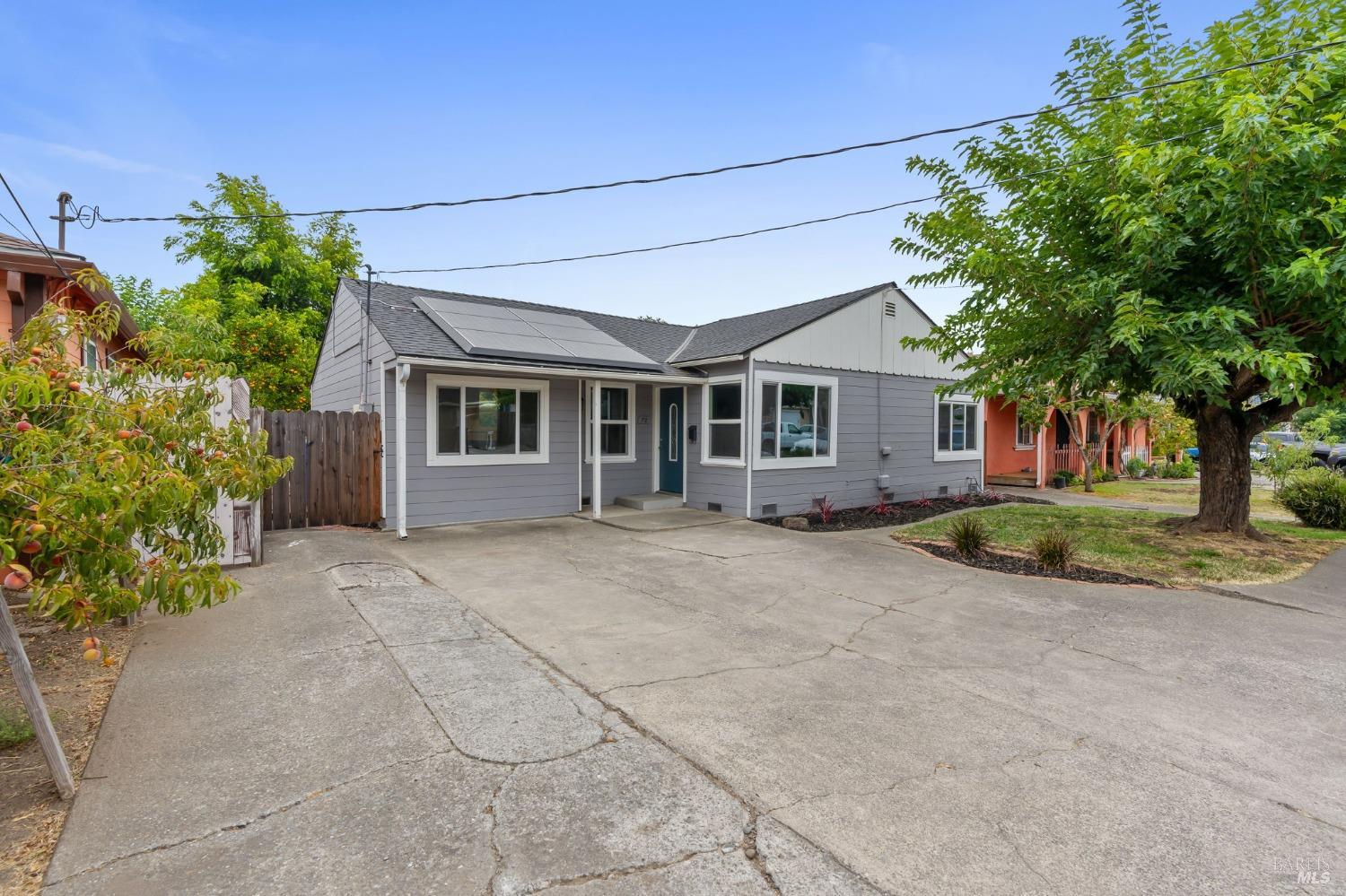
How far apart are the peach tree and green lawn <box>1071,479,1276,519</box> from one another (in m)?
16.3

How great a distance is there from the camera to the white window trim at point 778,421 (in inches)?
421

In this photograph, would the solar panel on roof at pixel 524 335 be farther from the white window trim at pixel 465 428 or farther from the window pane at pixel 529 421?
the window pane at pixel 529 421

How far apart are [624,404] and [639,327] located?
2975 millimetres

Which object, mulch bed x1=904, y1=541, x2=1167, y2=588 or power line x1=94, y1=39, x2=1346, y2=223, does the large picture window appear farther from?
power line x1=94, y1=39, x2=1346, y2=223

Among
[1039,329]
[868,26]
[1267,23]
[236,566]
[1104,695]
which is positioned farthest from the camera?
[868,26]

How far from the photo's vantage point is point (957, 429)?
14734 mm

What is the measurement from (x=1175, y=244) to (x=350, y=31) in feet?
37.1

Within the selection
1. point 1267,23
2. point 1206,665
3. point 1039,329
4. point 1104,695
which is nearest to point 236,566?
point 1104,695

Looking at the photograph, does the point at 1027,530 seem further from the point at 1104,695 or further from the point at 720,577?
the point at 1104,695

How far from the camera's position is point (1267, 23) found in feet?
24.1

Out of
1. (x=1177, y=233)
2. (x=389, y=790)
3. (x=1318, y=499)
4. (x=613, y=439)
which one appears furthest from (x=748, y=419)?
(x=1318, y=499)

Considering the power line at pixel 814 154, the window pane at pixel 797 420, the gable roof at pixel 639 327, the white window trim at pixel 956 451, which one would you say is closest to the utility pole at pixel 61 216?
the power line at pixel 814 154

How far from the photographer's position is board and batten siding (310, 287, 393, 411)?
33.1 ft

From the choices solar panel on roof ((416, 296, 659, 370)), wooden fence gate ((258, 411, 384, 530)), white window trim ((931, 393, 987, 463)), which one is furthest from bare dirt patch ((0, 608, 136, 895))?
white window trim ((931, 393, 987, 463))
